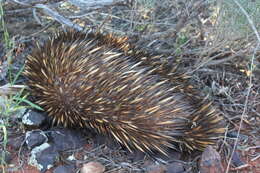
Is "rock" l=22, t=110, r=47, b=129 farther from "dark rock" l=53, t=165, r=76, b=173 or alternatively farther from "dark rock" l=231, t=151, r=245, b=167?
"dark rock" l=231, t=151, r=245, b=167

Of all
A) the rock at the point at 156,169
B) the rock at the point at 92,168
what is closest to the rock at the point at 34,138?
the rock at the point at 92,168

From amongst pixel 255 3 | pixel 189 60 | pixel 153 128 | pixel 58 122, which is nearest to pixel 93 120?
pixel 58 122

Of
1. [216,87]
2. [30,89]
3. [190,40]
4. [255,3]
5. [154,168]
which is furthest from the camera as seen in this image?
[190,40]

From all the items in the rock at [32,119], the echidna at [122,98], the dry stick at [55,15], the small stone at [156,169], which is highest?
the dry stick at [55,15]

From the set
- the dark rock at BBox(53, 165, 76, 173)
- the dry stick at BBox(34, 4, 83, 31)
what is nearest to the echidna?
the dark rock at BBox(53, 165, 76, 173)

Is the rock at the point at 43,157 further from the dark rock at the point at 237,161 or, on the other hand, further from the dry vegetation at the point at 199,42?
the dark rock at the point at 237,161

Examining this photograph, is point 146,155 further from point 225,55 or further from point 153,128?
point 225,55
